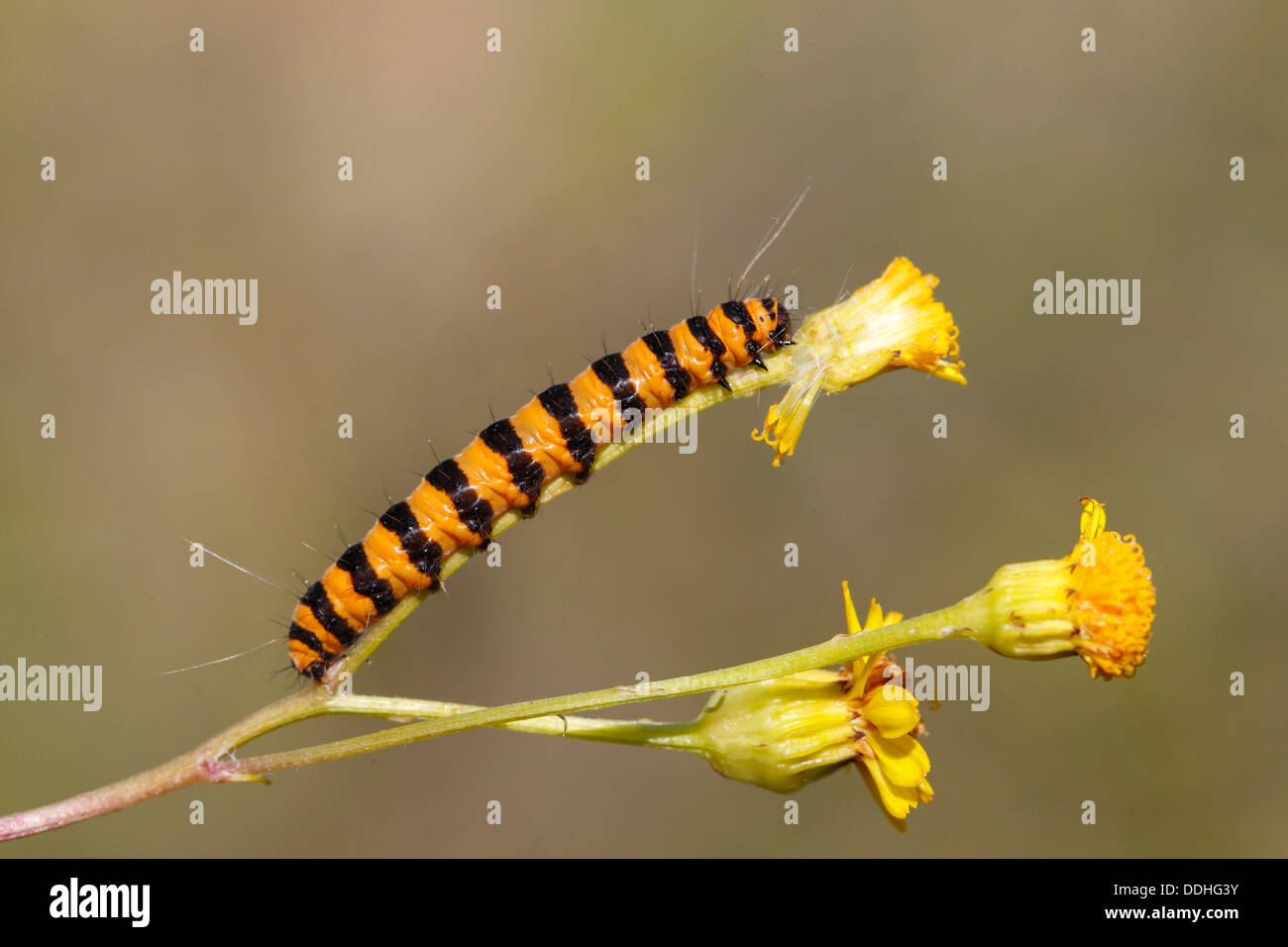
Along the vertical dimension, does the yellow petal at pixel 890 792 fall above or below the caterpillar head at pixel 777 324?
below

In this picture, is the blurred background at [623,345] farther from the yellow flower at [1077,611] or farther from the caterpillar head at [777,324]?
the yellow flower at [1077,611]

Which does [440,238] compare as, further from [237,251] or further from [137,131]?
[137,131]

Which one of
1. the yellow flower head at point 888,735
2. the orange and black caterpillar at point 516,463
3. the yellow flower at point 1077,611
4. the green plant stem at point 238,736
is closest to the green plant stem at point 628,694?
the green plant stem at point 238,736

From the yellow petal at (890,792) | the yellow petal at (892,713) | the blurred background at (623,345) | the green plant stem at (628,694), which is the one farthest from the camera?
the blurred background at (623,345)

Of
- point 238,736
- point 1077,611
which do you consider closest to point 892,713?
point 1077,611

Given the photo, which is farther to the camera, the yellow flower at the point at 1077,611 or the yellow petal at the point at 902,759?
the yellow petal at the point at 902,759

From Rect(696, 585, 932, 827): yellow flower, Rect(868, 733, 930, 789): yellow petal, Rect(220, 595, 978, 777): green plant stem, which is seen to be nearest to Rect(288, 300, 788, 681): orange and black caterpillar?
Rect(220, 595, 978, 777): green plant stem

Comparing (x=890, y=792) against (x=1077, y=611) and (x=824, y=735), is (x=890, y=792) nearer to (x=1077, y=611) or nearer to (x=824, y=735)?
(x=824, y=735)

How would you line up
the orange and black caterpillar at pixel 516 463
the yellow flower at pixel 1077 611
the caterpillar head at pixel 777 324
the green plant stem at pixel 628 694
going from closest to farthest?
the green plant stem at pixel 628 694 → the yellow flower at pixel 1077 611 → the orange and black caterpillar at pixel 516 463 → the caterpillar head at pixel 777 324
